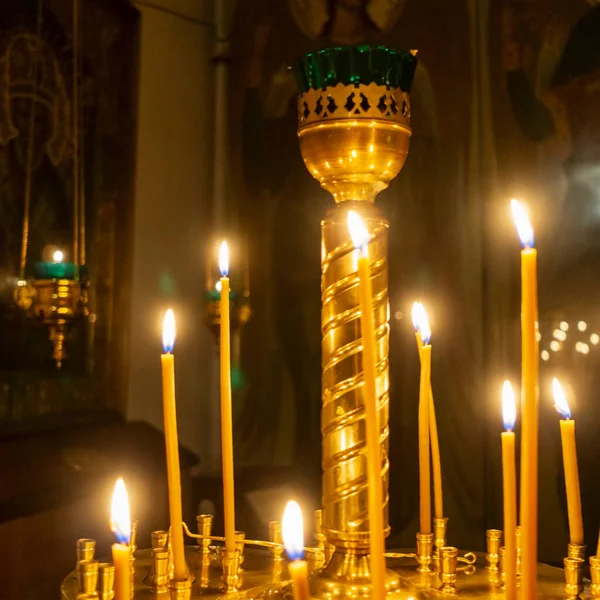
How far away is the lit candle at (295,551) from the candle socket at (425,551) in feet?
1.22

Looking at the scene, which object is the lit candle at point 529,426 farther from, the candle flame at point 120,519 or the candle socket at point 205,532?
the candle socket at point 205,532

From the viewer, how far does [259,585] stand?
2.61 ft

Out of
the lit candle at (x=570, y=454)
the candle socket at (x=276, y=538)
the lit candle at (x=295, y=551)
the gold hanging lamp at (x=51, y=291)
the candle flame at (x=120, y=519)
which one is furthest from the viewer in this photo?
the gold hanging lamp at (x=51, y=291)

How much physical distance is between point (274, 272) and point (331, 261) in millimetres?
914

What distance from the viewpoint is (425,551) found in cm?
82

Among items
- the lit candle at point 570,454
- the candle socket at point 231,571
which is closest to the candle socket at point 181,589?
the candle socket at point 231,571

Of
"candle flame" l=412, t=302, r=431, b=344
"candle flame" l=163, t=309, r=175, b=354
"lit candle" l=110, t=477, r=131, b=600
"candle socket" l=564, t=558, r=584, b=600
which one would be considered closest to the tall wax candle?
"candle flame" l=412, t=302, r=431, b=344

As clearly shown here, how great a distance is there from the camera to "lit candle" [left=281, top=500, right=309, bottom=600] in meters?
0.38

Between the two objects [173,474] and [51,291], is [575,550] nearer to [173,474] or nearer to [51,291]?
[173,474]

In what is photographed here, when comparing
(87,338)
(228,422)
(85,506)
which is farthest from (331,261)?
(87,338)

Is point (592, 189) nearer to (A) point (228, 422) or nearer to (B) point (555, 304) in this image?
(B) point (555, 304)

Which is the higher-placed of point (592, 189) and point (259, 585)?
point (592, 189)

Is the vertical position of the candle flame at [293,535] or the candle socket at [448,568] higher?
the candle flame at [293,535]

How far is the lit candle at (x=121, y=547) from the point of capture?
455 millimetres
